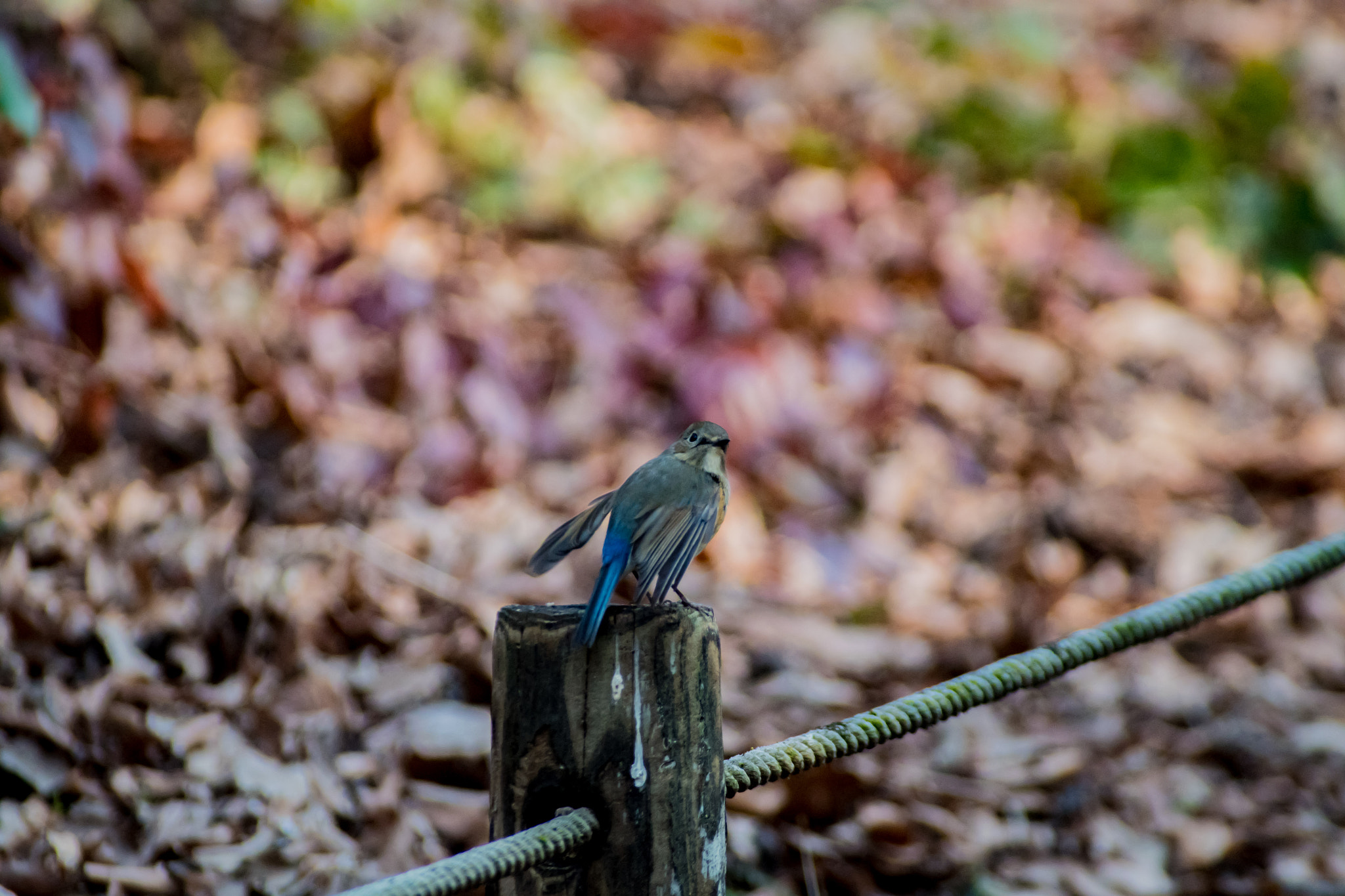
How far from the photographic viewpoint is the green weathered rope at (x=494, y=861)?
1148 millimetres

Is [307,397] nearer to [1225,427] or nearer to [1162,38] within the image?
[1225,427]

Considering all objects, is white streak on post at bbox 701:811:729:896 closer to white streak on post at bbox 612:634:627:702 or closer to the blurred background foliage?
white streak on post at bbox 612:634:627:702

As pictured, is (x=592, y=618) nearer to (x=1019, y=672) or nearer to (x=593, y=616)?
(x=593, y=616)

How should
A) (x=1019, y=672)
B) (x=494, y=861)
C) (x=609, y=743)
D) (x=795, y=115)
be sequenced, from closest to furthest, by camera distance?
(x=494, y=861) → (x=609, y=743) → (x=1019, y=672) → (x=795, y=115)

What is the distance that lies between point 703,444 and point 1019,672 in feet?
1.91

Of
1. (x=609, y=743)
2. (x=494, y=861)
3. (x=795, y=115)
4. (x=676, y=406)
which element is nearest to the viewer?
(x=494, y=861)

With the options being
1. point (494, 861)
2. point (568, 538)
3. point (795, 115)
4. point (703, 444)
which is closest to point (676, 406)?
point (795, 115)

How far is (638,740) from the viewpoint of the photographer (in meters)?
1.31

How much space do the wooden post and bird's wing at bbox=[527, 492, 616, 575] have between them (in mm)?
239

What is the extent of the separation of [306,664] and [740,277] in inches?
109

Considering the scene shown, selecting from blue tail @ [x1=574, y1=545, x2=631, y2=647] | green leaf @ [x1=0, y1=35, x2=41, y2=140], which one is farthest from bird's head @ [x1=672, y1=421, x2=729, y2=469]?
green leaf @ [x1=0, y1=35, x2=41, y2=140]

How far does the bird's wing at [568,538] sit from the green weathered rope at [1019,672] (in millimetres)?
365

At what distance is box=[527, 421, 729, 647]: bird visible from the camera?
1.51 metres

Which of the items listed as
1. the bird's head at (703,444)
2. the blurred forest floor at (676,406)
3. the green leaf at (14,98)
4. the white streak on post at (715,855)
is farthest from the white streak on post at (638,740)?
the green leaf at (14,98)
